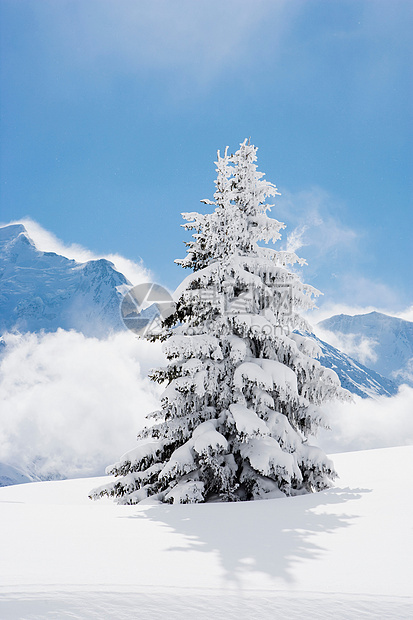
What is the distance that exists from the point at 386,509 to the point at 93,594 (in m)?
4.76

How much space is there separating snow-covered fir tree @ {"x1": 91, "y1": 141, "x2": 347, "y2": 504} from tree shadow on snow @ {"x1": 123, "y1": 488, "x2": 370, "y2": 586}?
1.23 meters

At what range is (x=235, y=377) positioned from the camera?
28.5ft

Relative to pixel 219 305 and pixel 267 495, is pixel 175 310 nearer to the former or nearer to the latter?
pixel 219 305

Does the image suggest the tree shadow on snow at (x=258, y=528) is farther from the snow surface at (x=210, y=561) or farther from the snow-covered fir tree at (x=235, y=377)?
the snow-covered fir tree at (x=235, y=377)

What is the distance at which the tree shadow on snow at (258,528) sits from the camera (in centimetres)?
372

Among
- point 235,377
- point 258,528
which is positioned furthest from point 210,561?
point 235,377

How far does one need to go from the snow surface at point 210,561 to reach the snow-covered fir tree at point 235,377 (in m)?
1.60

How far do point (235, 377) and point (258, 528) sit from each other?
149 inches

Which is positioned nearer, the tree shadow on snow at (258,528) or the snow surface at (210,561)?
the snow surface at (210,561)

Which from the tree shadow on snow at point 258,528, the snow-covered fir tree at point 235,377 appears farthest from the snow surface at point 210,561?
the snow-covered fir tree at point 235,377

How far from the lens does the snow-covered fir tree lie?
328 inches

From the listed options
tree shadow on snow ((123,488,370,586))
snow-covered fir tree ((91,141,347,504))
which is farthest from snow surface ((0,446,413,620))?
snow-covered fir tree ((91,141,347,504))

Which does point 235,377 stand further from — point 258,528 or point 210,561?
point 210,561

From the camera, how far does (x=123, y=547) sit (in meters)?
4.11
